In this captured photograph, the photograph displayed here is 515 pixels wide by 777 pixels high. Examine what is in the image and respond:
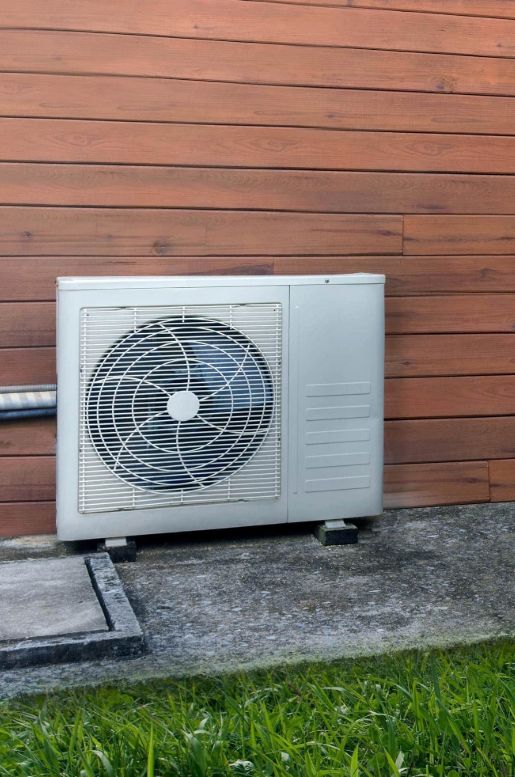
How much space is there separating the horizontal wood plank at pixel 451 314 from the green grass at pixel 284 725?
1325 mm

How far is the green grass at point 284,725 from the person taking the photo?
143cm

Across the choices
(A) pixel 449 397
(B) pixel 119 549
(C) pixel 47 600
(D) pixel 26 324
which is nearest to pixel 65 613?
(C) pixel 47 600

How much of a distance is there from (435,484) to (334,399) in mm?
598

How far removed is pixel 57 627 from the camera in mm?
2129

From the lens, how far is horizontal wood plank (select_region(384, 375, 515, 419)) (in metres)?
3.09

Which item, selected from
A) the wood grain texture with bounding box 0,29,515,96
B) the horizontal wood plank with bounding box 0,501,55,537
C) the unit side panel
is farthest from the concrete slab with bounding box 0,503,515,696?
the wood grain texture with bounding box 0,29,515,96

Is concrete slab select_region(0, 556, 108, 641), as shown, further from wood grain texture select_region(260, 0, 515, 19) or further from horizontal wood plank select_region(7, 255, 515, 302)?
wood grain texture select_region(260, 0, 515, 19)

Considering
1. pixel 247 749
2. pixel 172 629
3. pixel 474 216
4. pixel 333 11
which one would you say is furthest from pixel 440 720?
pixel 333 11

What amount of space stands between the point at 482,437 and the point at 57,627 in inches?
63.5

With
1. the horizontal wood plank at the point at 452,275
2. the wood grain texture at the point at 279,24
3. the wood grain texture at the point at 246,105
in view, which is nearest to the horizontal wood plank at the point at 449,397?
the horizontal wood plank at the point at 452,275

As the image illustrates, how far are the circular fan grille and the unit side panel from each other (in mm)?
113

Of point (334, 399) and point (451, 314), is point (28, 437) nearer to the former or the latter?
point (334, 399)

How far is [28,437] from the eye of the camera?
2824 mm

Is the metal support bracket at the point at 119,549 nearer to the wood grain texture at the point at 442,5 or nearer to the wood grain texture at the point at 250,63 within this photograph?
the wood grain texture at the point at 250,63
